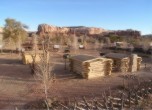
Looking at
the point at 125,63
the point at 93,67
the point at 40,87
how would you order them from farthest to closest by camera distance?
the point at 125,63 → the point at 93,67 → the point at 40,87

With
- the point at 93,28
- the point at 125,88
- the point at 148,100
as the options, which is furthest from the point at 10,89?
the point at 93,28

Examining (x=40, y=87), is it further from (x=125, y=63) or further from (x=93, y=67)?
(x=125, y=63)

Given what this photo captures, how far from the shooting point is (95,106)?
13.0 m

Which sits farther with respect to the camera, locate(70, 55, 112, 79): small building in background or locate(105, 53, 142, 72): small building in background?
locate(105, 53, 142, 72): small building in background

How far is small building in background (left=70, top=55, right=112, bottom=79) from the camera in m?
24.4

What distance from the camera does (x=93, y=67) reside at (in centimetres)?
2475

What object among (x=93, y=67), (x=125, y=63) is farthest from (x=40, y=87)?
(x=125, y=63)

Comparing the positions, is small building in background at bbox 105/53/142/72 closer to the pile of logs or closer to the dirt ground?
the dirt ground

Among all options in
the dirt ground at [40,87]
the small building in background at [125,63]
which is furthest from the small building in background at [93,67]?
the small building in background at [125,63]

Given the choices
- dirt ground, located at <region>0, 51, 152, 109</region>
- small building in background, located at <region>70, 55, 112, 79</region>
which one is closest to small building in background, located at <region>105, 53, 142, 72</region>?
dirt ground, located at <region>0, 51, 152, 109</region>

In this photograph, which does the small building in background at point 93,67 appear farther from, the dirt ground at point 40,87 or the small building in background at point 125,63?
the small building in background at point 125,63

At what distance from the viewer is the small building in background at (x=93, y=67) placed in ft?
80.1

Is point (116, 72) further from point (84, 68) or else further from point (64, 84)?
point (64, 84)

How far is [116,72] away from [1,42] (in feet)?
118
